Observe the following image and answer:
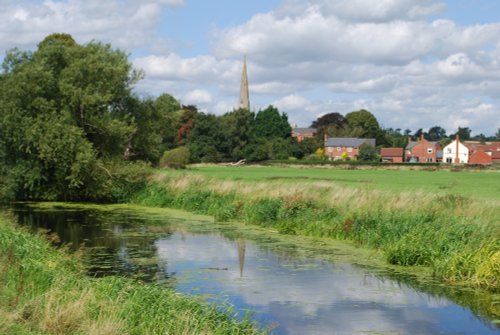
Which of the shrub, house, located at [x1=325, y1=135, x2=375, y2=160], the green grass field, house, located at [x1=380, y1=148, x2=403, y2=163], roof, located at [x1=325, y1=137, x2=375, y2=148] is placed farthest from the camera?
roof, located at [x1=325, y1=137, x2=375, y2=148]

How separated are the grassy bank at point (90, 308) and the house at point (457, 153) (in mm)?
136063

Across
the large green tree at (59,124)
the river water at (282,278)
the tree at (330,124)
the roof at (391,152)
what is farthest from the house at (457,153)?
the river water at (282,278)

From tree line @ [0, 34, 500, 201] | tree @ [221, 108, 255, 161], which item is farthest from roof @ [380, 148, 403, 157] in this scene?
tree line @ [0, 34, 500, 201]

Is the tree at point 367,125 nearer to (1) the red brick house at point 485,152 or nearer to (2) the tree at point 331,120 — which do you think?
(2) the tree at point 331,120

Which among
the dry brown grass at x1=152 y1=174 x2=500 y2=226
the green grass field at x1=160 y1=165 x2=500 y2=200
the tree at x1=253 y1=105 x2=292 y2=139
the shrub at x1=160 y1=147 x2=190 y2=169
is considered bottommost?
the green grass field at x1=160 y1=165 x2=500 y2=200

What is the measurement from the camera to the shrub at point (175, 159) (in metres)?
78.8

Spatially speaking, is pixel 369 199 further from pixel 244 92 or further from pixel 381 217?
pixel 244 92

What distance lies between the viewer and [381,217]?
69.4 feet

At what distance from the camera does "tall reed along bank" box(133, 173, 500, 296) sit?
623 inches

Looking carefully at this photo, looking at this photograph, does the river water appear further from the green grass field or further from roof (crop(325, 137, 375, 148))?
roof (crop(325, 137, 375, 148))

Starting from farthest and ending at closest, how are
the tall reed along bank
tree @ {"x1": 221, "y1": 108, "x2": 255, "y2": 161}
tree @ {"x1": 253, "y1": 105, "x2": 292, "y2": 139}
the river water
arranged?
tree @ {"x1": 253, "y1": 105, "x2": 292, "y2": 139} → tree @ {"x1": 221, "y1": 108, "x2": 255, "y2": 161} → the tall reed along bank → the river water

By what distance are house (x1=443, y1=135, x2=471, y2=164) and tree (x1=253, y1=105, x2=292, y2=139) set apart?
38717mm

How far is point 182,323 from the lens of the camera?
961 centimetres

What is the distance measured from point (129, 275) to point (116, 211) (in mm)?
17837
